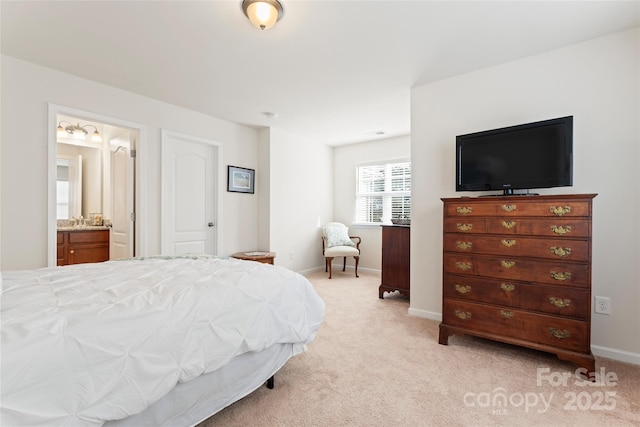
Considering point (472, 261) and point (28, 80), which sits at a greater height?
point (28, 80)

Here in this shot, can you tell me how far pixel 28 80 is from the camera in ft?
8.50

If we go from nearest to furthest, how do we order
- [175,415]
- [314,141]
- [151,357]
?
[151,357] → [175,415] → [314,141]

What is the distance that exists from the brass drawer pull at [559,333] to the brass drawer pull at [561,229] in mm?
661

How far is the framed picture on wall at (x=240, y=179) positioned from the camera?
4273 mm

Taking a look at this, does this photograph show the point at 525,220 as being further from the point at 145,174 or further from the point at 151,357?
the point at 145,174

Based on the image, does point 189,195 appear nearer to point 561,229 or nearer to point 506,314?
point 506,314

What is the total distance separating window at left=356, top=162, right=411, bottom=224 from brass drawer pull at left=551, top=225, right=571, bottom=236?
10.2 ft

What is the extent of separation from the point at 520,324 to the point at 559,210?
865 mm

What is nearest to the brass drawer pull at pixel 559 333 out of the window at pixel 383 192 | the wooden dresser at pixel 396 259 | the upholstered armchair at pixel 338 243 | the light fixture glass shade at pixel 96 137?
the wooden dresser at pixel 396 259

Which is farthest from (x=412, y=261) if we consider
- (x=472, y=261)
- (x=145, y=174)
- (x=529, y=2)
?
(x=145, y=174)

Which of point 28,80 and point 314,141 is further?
point 314,141

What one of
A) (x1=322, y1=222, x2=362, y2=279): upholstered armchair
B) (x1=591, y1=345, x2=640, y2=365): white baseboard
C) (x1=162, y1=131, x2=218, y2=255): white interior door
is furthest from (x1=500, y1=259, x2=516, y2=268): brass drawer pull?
(x1=162, y1=131, x2=218, y2=255): white interior door

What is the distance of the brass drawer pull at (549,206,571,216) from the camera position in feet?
6.50

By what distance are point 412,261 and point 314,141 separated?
3133 millimetres
